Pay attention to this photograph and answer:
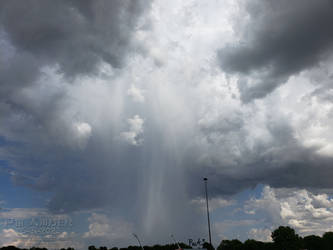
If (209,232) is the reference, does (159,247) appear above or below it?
above

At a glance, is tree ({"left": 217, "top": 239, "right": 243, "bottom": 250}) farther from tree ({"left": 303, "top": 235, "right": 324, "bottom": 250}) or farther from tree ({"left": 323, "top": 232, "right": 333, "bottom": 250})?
tree ({"left": 323, "top": 232, "right": 333, "bottom": 250})

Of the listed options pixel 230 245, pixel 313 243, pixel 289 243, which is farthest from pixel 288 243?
pixel 230 245

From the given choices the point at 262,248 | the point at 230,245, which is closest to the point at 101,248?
the point at 230,245

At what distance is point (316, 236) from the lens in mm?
144125

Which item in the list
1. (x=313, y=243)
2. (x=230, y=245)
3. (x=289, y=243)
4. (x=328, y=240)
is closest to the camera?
(x=289, y=243)

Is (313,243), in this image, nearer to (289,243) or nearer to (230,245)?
(289,243)

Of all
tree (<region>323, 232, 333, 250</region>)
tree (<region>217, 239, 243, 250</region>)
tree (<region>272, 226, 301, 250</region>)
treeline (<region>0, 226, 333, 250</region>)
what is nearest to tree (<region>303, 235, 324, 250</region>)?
treeline (<region>0, 226, 333, 250</region>)

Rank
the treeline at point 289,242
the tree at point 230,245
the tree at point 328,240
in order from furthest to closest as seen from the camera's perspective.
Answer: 1. the tree at point 230,245
2. the tree at point 328,240
3. the treeline at point 289,242

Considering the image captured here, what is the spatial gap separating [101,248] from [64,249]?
25.8 metres

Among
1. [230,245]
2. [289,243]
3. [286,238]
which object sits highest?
[230,245]

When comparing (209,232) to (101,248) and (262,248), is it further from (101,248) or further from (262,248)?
(101,248)

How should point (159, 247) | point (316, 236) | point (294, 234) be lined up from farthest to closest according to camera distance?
1. point (159, 247)
2. point (316, 236)
3. point (294, 234)

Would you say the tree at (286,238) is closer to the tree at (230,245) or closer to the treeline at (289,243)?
the treeline at (289,243)

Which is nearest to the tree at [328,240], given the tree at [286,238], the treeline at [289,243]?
the treeline at [289,243]
